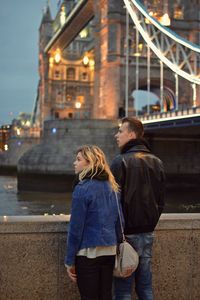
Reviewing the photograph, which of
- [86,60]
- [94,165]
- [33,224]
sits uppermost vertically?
[86,60]

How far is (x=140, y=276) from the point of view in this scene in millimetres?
4305

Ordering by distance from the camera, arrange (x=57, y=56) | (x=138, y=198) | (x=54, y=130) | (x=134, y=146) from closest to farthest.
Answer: (x=138, y=198) → (x=134, y=146) → (x=54, y=130) → (x=57, y=56)

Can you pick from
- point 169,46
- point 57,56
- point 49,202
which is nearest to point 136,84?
point 169,46

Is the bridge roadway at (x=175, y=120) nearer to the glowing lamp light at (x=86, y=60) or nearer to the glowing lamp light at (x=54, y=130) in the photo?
the glowing lamp light at (x=54, y=130)

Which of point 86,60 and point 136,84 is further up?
point 86,60

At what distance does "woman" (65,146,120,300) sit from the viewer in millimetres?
3805

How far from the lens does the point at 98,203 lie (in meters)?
3.88

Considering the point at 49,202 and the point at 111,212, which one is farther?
the point at 49,202

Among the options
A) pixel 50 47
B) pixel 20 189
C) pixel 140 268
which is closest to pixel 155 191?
pixel 140 268

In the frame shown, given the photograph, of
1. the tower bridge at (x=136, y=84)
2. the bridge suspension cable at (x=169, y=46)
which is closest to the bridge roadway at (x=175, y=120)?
the tower bridge at (x=136, y=84)

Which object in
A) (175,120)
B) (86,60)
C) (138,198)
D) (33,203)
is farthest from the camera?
(86,60)

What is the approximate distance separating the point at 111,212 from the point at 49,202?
78.7 feet

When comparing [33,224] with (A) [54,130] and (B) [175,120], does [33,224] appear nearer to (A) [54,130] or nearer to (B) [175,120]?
(B) [175,120]

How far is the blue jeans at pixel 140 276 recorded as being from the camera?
13.7 feet
